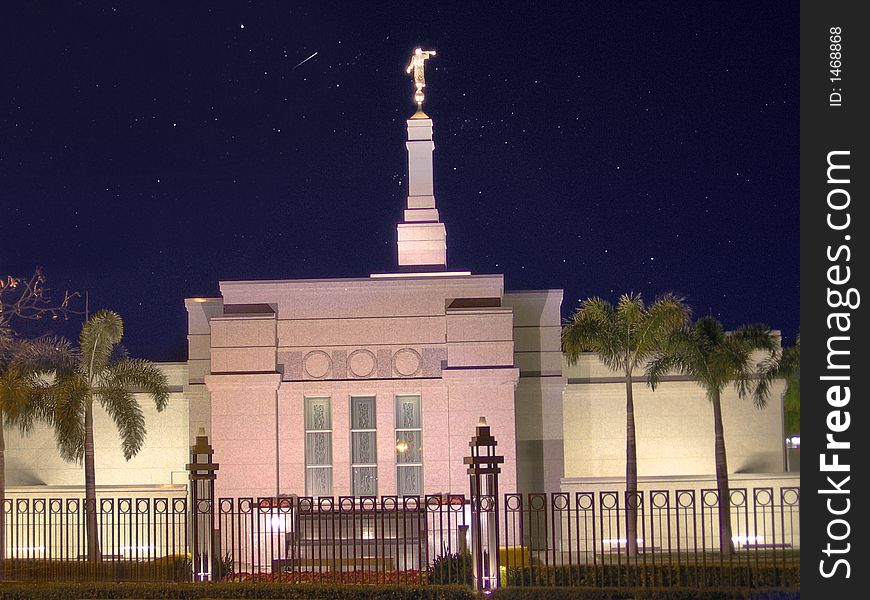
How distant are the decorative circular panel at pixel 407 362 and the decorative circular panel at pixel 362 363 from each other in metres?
0.51

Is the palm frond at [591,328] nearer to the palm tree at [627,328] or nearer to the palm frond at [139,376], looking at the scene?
the palm tree at [627,328]

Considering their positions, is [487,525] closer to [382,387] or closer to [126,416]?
[382,387]

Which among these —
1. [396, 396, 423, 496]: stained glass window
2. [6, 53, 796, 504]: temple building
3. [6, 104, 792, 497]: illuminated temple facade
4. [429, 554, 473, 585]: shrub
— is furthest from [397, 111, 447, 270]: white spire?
[429, 554, 473, 585]: shrub

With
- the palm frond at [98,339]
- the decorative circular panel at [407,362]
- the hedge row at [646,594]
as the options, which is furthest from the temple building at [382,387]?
the hedge row at [646,594]

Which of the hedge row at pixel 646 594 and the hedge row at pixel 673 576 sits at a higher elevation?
the hedge row at pixel 673 576

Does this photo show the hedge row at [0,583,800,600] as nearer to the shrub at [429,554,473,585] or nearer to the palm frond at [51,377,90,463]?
the shrub at [429,554,473,585]

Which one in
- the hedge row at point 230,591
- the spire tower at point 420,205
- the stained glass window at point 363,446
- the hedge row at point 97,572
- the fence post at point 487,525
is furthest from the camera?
the spire tower at point 420,205

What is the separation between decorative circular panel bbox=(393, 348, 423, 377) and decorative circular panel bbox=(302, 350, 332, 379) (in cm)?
160

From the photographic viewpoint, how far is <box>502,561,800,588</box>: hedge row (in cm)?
1777

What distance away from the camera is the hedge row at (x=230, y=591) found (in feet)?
58.7

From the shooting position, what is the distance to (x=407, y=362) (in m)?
30.1

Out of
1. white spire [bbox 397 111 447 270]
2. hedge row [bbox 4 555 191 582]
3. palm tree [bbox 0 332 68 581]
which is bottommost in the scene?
hedge row [bbox 4 555 191 582]
